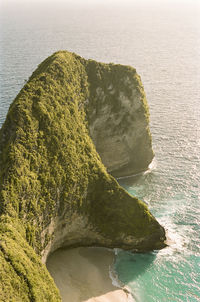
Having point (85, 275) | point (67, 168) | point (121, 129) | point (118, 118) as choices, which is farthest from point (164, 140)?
point (85, 275)

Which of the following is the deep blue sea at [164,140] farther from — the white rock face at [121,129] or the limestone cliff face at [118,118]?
the limestone cliff face at [118,118]

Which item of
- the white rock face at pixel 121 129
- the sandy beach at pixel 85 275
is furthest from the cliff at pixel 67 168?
the sandy beach at pixel 85 275

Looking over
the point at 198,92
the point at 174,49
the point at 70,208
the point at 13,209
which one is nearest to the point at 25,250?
the point at 13,209

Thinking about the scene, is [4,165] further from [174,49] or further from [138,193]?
[174,49]

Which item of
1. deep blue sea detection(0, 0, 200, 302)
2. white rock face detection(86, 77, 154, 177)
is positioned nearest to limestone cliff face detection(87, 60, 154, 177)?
white rock face detection(86, 77, 154, 177)

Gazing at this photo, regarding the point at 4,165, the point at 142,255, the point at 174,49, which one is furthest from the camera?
the point at 174,49

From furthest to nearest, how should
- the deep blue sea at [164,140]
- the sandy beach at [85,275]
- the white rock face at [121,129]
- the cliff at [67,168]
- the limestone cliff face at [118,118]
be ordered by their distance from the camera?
1. the white rock face at [121,129]
2. the limestone cliff face at [118,118]
3. the deep blue sea at [164,140]
4. the sandy beach at [85,275]
5. the cliff at [67,168]
